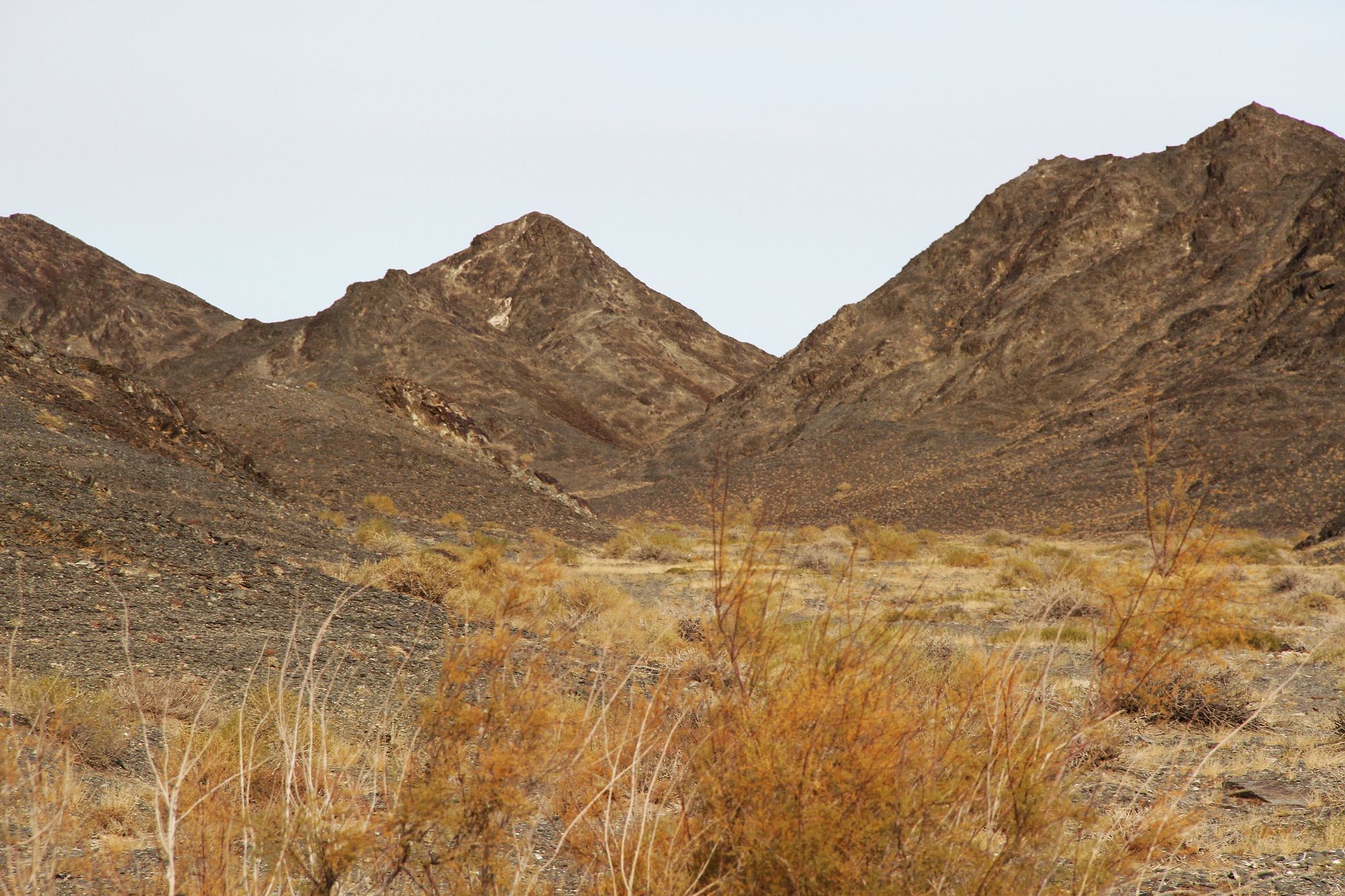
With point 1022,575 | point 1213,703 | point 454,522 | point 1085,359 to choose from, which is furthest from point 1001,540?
point 1085,359

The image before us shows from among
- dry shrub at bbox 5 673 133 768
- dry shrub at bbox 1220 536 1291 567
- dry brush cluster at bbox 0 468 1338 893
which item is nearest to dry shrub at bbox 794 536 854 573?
dry shrub at bbox 1220 536 1291 567

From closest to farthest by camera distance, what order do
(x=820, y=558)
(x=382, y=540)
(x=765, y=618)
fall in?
(x=765, y=618)
(x=382, y=540)
(x=820, y=558)

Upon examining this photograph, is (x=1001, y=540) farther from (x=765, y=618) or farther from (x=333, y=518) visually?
(x=765, y=618)

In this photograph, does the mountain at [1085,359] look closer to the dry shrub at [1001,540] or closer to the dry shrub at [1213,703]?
the dry shrub at [1001,540]

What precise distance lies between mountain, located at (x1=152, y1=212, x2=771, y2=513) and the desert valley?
466 mm

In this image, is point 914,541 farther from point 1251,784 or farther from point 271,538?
point 1251,784

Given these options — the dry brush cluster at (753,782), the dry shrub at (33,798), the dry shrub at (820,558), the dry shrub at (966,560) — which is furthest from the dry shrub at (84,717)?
the dry shrub at (966,560)

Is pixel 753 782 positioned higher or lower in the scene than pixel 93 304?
lower

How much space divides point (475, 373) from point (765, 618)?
339 feet

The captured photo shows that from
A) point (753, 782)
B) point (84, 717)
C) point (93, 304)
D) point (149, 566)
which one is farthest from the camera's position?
point (93, 304)

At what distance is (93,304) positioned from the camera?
142m

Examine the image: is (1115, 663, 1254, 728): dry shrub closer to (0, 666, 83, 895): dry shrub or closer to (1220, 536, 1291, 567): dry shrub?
(0, 666, 83, 895): dry shrub

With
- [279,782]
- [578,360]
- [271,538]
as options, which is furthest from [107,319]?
[279,782]

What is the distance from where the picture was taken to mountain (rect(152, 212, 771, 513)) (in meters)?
35.4
